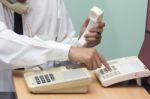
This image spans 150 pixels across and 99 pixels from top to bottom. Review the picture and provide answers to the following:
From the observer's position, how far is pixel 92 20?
3.94 feet

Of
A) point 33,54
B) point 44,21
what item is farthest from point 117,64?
point 44,21

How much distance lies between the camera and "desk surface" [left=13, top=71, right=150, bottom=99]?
1.02 metres

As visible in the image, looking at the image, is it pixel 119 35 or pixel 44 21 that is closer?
pixel 44 21

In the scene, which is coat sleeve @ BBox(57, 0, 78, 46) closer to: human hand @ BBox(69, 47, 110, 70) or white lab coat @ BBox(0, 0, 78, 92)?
white lab coat @ BBox(0, 0, 78, 92)

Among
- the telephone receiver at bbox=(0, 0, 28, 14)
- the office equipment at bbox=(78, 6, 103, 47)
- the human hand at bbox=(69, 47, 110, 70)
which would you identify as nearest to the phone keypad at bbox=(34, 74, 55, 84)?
the human hand at bbox=(69, 47, 110, 70)

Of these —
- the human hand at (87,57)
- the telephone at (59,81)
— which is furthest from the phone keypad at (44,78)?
the human hand at (87,57)

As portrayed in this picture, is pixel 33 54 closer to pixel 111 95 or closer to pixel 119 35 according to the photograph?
pixel 111 95

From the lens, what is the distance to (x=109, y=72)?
1139mm

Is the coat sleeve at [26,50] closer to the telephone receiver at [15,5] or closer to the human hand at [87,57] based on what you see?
the human hand at [87,57]

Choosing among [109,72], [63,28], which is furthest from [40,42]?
[63,28]

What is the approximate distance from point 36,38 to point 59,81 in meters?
0.22

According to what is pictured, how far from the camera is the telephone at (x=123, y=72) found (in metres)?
1.10

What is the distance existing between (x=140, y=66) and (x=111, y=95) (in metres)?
0.15

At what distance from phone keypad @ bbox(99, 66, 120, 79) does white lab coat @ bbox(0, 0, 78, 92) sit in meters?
0.15
